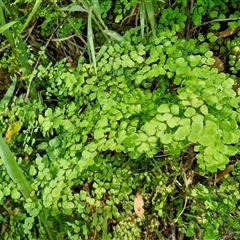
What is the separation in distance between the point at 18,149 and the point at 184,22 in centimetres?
82

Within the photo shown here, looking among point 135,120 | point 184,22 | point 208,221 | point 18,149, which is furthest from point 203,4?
point 18,149

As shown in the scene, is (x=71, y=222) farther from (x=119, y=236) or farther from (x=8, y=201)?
(x=8, y=201)

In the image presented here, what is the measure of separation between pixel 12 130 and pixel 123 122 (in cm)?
57

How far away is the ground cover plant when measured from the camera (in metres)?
1.28

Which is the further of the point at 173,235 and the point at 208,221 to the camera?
the point at 173,235

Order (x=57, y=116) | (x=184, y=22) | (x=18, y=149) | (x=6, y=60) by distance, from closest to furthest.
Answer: (x=57, y=116)
(x=184, y=22)
(x=18, y=149)
(x=6, y=60)

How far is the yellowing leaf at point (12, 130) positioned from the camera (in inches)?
69.7

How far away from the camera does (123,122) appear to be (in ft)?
4.62

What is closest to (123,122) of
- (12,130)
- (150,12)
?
(150,12)

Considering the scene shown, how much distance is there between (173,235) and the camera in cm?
188

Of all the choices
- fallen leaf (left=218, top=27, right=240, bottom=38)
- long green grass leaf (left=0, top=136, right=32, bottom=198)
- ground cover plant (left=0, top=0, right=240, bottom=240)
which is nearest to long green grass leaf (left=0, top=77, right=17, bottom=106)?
ground cover plant (left=0, top=0, right=240, bottom=240)

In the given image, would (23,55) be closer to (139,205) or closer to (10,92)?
(10,92)

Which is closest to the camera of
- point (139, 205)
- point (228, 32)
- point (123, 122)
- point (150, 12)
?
point (123, 122)

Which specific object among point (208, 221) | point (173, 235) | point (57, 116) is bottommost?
point (173, 235)
